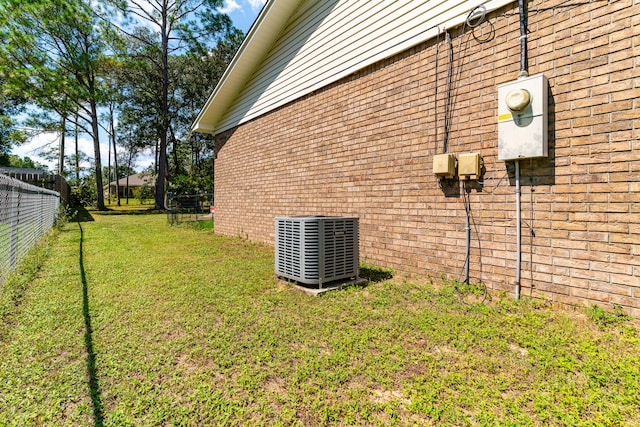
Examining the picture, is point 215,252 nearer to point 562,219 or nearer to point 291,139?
point 291,139

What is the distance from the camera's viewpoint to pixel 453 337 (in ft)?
8.73

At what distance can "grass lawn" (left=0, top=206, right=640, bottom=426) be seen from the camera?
1.81 metres

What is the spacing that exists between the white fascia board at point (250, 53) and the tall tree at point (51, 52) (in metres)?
16.5

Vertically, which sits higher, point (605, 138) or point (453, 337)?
point (605, 138)

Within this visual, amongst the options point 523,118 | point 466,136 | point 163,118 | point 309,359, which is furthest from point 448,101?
point 163,118

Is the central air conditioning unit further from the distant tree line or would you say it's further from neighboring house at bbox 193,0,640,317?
the distant tree line

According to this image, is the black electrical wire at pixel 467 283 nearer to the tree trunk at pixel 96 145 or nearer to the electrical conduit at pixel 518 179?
the electrical conduit at pixel 518 179

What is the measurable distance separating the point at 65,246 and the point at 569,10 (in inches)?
416

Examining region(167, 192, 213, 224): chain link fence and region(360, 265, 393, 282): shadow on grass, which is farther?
region(167, 192, 213, 224): chain link fence

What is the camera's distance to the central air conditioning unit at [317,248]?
13.1 feet

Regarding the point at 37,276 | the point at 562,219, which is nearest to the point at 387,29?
the point at 562,219

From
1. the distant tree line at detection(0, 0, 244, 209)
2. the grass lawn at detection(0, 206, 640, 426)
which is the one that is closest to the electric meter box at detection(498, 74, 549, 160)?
the grass lawn at detection(0, 206, 640, 426)

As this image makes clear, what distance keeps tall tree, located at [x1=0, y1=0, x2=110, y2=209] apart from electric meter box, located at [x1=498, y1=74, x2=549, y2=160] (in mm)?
25473

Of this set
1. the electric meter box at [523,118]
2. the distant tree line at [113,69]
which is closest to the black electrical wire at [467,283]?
the electric meter box at [523,118]
